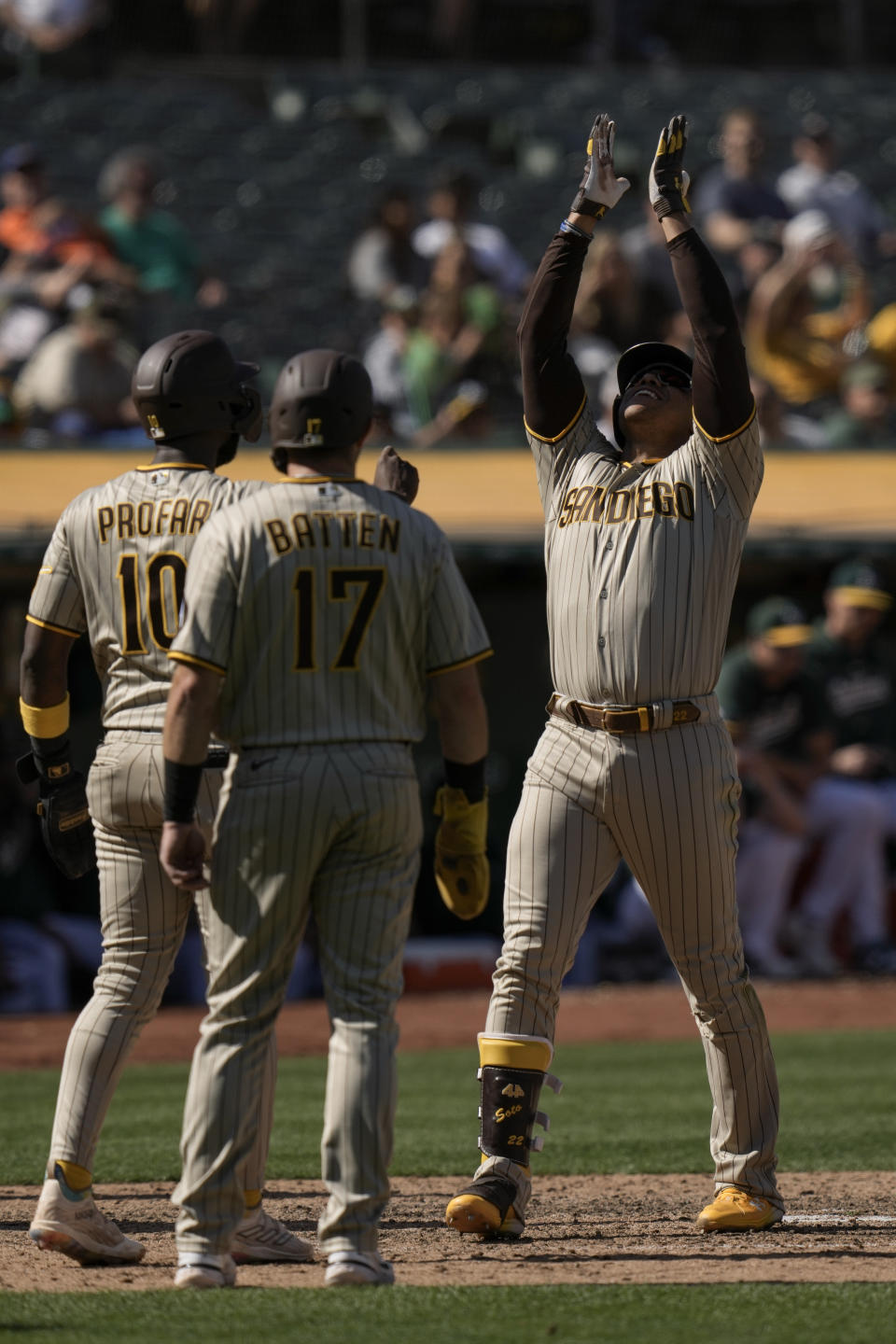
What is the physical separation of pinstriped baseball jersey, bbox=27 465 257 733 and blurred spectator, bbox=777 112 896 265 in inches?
443

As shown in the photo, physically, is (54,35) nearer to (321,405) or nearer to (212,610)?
(321,405)

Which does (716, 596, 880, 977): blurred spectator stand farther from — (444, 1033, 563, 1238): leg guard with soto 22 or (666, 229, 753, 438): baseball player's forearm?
(444, 1033, 563, 1238): leg guard with soto 22

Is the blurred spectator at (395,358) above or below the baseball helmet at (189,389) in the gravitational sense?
above

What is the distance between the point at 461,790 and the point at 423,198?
40.1ft

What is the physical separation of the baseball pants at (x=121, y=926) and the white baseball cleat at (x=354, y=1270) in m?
0.40

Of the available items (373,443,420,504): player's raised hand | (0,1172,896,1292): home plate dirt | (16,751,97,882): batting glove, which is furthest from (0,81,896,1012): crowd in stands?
(16,751,97,882): batting glove

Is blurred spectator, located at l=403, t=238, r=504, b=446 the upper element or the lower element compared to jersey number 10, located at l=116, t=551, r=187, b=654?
upper

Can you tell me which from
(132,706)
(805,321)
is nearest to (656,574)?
(132,706)

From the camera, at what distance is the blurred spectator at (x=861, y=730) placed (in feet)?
34.6

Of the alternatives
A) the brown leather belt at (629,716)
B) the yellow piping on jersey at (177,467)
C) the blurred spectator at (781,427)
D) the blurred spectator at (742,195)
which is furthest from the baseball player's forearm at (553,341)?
the blurred spectator at (742,195)

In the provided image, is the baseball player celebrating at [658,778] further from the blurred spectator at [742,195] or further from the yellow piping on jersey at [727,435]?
the blurred spectator at [742,195]

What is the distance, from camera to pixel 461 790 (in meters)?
3.81

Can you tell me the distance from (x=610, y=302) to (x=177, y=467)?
8.55m

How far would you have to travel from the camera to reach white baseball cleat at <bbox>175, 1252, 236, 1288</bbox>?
3561 millimetres
